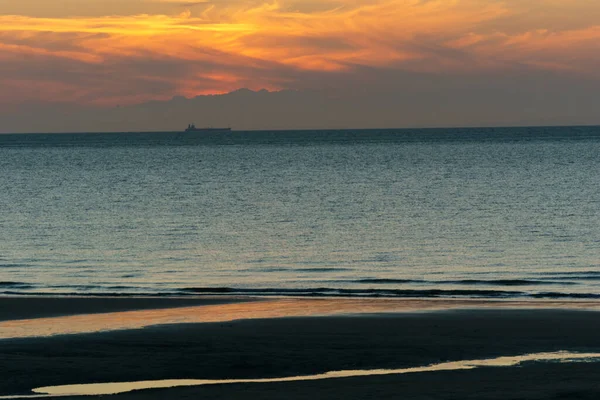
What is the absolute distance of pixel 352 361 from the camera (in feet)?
49.7

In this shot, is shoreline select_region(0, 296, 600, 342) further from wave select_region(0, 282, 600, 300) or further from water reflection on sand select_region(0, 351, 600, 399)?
water reflection on sand select_region(0, 351, 600, 399)

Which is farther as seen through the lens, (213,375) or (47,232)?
(47,232)

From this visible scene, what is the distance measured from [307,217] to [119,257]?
17.3 m

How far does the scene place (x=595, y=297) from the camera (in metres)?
24.4

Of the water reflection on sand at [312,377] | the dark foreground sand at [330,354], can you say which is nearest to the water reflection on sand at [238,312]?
the dark foreground sand at [330,354]

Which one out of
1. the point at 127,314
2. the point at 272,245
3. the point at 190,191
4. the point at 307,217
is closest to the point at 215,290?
the point at 127,314

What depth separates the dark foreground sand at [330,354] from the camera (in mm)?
13086

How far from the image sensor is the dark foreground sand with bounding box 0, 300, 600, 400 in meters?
13.1

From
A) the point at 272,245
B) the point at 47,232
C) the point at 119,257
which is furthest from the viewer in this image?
the point at 47,232

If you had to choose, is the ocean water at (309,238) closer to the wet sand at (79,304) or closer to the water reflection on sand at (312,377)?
the wet sand at (79,304)

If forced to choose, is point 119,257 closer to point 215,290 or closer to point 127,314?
point 215,290

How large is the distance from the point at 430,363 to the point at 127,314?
829 centimetres

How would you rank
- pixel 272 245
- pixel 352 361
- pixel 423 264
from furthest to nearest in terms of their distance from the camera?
1. pixel 272 245
2. pixel 423 264
3. pixel 352 361

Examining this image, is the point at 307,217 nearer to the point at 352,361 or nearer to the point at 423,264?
the point at 423,264
